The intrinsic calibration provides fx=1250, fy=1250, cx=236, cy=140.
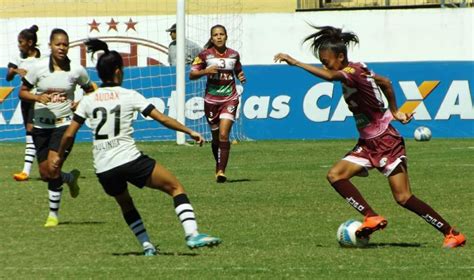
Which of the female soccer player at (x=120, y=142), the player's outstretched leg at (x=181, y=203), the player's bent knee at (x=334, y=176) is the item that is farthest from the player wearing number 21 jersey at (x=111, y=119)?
the player's bent knee at (x=334, y=176)

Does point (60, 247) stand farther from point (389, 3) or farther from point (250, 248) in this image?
point (389, 3)

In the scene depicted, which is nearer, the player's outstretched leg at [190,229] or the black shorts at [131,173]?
the player's outstretched leg at [190,229]

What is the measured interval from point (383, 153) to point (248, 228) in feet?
6.57

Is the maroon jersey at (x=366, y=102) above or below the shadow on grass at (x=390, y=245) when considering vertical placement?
above

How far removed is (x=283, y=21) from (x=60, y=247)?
2001 cm

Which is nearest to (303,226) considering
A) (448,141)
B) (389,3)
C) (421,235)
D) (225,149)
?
(421,235)

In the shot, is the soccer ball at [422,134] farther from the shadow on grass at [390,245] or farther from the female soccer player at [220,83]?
the shadow on grass at [390,245]

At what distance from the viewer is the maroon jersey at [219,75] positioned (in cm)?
1884

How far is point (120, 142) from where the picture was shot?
420 inches

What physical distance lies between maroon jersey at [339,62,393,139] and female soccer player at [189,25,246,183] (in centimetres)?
694

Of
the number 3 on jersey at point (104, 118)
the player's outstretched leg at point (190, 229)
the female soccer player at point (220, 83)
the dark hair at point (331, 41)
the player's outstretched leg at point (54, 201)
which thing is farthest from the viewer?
the female soccer player at point (220, 83)

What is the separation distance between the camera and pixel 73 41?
30.9 metres

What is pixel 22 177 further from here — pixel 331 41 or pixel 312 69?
pixel 312 69

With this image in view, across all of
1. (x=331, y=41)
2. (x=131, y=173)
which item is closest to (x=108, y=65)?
(x=131, y=173)
